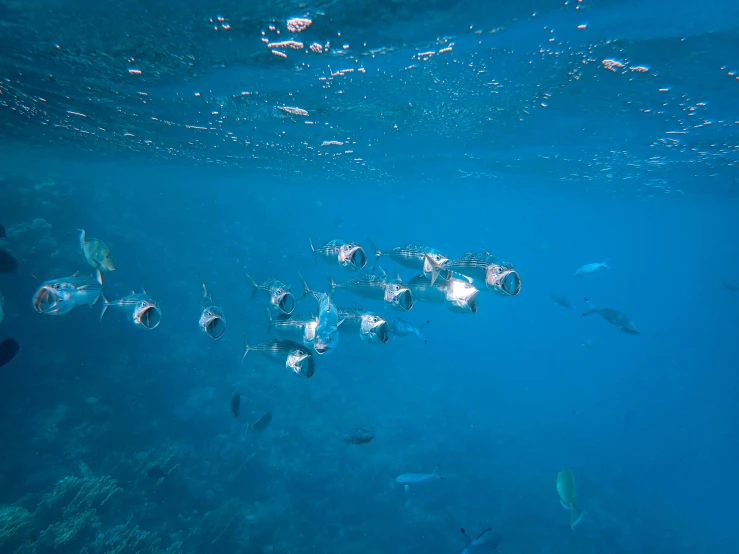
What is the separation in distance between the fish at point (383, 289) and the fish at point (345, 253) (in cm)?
31

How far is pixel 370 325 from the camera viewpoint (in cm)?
588

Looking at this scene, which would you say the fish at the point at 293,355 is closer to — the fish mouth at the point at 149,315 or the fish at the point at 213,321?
the fish at the point at 213,321

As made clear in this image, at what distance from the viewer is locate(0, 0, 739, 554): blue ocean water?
10156mm

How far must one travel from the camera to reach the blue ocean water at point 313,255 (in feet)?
33.3

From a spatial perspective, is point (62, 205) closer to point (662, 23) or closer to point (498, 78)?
point (498, 78)

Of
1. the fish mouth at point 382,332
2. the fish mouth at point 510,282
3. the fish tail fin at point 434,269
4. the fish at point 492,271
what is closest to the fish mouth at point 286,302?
the fish mouth at point 382,332

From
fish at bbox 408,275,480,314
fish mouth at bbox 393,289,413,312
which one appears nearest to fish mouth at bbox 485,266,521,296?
fish at bbox 408,275,480,314

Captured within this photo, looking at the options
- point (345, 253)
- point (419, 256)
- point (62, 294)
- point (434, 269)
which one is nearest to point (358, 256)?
point (345, 253)

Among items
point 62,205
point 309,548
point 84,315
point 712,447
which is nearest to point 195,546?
point 309,548

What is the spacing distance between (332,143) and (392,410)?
57.3 feet

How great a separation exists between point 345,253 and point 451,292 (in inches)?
74.5

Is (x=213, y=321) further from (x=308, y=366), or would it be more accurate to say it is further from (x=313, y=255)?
(x=313, y=255)

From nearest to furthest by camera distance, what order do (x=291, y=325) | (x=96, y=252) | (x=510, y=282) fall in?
(x=510, y=282) < (x=291, y=325) < (x=96, y=252)

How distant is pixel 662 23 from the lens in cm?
905
